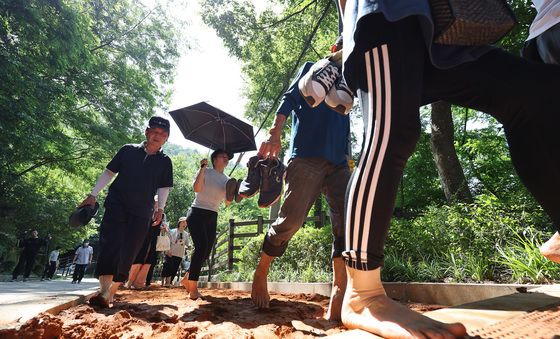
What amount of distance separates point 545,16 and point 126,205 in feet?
12.8

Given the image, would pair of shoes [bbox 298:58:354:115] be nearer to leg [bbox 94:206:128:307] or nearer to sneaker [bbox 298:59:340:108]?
sneaker [bbox 298:59:340:108]

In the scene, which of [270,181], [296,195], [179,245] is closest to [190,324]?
[296,195]

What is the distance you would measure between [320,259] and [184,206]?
106ft

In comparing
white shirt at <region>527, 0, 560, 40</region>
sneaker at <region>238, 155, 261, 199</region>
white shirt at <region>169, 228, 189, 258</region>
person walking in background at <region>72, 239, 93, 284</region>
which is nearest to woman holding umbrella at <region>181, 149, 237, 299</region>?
sneaker at <region>238, 155, 261, 199</region>

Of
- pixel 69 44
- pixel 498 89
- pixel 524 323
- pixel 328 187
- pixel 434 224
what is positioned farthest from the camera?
pixel 69 44

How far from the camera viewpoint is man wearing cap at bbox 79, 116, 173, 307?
3926 millimetres

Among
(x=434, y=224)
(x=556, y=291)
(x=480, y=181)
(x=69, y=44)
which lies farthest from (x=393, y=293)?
(x=69, y=44)

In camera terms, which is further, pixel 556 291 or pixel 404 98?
pixel 556 291

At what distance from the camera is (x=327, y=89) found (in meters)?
2.10

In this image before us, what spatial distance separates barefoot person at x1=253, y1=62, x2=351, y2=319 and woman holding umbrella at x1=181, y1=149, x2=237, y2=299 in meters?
1.64

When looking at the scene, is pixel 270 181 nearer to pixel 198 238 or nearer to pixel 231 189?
pixel 231 189

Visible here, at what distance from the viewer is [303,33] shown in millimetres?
14469

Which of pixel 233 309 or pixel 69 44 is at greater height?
pixel 69 44

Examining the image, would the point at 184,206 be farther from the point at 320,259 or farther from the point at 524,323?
the point at 524,323
